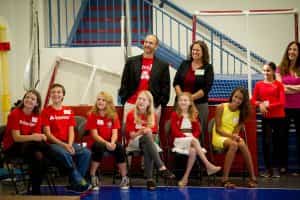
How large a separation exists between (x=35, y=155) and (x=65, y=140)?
564mm

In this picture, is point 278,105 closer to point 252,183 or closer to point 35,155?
point 252,183

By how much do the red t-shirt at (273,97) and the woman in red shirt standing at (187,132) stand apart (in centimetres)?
88

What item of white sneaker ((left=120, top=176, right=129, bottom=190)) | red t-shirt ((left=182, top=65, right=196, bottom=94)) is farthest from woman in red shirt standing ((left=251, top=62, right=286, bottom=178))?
white sneaker ((left=120, top=176, right=129, bottom=190))

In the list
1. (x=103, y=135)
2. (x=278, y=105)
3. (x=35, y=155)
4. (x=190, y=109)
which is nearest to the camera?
(x=35, y=155)

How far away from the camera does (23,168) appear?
5.50 m

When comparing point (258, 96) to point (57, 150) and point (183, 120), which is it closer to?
point (183, 120)

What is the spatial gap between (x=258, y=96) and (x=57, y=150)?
248 centimetres

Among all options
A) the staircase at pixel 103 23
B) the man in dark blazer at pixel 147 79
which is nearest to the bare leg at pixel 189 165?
the man in dark blazer at pixel 147 79

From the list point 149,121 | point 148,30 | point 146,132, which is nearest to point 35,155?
point 146,132

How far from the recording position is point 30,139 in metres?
5.02

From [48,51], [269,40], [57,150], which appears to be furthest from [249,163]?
[269,40]

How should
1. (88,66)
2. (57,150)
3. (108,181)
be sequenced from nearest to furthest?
(57,150)
(108,181)
(88,66)

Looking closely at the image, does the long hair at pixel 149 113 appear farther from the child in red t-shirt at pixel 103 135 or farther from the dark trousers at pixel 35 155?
the dark trousers at pixel 35 155

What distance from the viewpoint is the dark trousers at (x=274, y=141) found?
6035 millimetres
